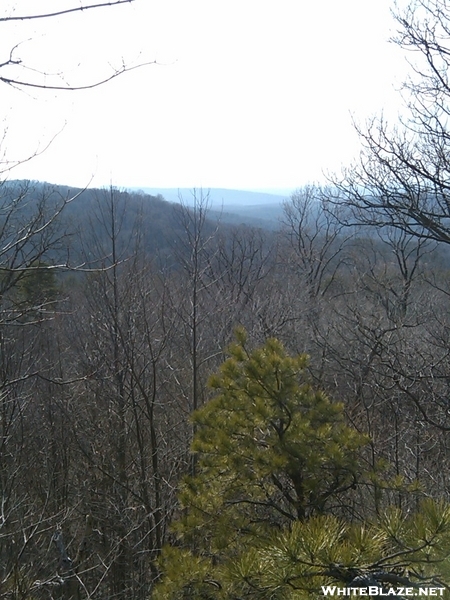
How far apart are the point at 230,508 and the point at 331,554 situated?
3.05 m

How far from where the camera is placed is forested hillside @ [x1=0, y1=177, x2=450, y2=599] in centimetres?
389

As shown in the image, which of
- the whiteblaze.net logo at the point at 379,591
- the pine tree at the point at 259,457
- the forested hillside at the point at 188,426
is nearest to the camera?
the whiteblaze.net logo at the point at 379,591

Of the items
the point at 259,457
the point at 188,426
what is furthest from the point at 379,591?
the point at 188,426

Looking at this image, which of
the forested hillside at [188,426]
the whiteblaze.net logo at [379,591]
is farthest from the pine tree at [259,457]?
the whiteblaze.net logo at [379,591]

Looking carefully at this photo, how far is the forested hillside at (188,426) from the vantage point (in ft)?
12.8

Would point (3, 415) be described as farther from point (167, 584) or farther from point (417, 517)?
point (417, 517)

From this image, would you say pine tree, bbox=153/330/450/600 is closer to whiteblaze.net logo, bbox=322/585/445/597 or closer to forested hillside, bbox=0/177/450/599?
forested hillside, bbox=0/177/450/599

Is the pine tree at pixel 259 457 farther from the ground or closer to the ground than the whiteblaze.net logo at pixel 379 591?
closer to the ground

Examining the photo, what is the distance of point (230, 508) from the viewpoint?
5.03 metres

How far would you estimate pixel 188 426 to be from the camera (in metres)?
9.36

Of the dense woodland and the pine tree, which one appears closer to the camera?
the dense woodland

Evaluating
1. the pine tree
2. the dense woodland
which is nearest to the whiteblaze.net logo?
the dense woodland

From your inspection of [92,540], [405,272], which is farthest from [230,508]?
[405,272]

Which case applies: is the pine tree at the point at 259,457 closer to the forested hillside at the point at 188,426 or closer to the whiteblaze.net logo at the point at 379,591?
the forested hillside at the point at 188,426
